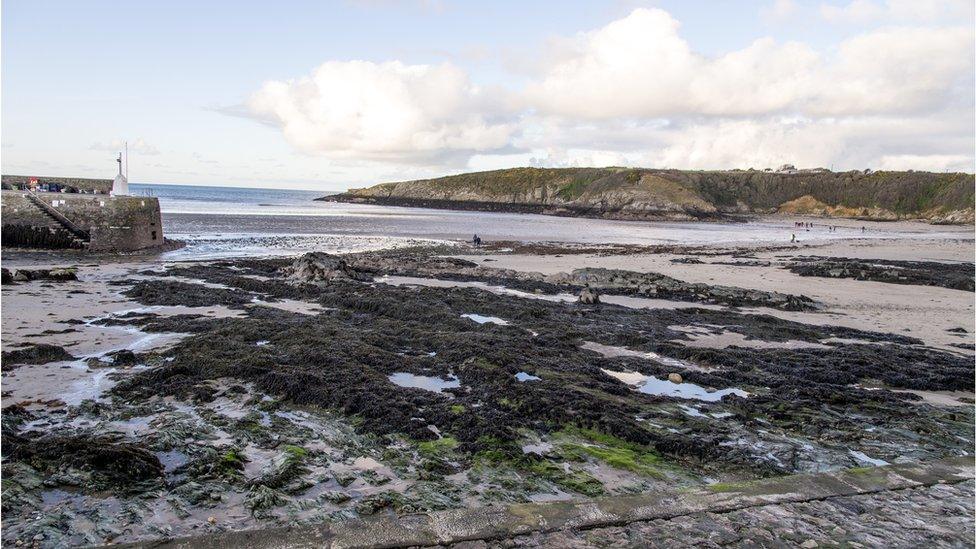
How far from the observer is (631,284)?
2052cm

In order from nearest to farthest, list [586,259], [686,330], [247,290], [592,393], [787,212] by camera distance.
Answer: [592,393] < [686,330] < [247,290] < [586,259] < [787,212]

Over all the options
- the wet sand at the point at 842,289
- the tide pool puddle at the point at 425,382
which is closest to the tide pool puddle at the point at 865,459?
the tide pool puddle at the point at 425,382

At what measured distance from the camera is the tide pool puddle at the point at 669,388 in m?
9.01

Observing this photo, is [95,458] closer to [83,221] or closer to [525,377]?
[525,377]

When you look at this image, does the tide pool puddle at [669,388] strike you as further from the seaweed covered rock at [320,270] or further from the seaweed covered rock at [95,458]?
the seaweed covered rock at [320,270]

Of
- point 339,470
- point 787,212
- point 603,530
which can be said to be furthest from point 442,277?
point 787,212

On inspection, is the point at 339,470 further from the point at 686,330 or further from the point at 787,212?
the point at 787,212

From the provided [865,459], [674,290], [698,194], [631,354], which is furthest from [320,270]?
[698,194]

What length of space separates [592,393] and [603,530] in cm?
437

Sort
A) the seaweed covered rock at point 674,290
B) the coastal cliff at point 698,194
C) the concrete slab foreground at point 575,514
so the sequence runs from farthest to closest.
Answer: the coastal cliff at point 698,194, the seaweed covered rock at point 674,290, the concrete slab foreground at point 575,514

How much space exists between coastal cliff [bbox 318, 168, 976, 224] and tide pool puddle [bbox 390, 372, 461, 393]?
86917 millimetres

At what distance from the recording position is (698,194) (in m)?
115

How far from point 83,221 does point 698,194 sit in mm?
106764

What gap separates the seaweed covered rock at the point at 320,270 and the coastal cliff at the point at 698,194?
77281 millimetres
